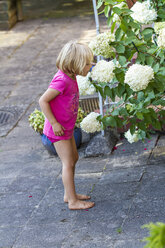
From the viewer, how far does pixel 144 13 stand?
3.41 metres

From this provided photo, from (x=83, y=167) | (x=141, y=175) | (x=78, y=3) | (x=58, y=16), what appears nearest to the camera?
(x=141, y=175)

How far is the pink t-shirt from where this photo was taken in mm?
3807

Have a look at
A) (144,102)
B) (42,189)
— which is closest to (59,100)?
(144,102)

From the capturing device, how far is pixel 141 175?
4496 mm

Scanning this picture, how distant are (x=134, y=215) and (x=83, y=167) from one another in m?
1.34

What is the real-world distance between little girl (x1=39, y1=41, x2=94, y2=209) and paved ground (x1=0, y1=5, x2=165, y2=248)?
10.2 inches

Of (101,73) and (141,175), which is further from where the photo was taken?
(141,175)

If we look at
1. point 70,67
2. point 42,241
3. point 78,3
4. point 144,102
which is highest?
point 70,67

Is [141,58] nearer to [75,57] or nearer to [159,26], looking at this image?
[159,26]

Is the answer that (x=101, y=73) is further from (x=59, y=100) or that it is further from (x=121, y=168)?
(x=121, y=168)

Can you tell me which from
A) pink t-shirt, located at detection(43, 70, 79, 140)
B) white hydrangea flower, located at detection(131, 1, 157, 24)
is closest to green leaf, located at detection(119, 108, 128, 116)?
pink t-shirt, located at detection(43, 70, 79, 140)

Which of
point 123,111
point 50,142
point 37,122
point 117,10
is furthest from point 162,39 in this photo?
point 37,122

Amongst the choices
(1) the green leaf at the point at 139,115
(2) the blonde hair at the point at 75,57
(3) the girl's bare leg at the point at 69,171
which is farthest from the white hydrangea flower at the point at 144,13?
(3) the girl's bare leg at the point at 69,171

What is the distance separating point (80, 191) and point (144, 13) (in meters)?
1.85
